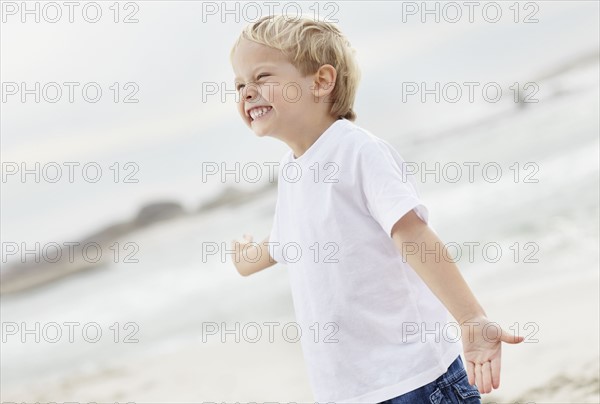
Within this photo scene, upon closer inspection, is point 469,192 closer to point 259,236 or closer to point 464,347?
point 259,236

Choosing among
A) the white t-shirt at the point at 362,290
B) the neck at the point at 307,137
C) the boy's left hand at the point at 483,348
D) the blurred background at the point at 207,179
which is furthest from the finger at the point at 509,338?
the blurred background at the point at 207,179

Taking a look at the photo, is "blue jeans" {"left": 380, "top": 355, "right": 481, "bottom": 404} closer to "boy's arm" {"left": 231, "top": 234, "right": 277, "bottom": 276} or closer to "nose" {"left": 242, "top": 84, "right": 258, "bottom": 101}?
"boy's arm" {"left": 231, "top": 234, "right": 277, "bottom": 276}

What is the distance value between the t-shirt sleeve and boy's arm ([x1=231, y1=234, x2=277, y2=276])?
282mm

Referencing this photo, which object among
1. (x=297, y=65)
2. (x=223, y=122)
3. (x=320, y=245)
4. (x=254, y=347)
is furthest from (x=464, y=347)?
(x=223, y=122)

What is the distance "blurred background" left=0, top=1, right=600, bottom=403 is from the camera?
324cm

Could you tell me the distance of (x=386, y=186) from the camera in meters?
1.01

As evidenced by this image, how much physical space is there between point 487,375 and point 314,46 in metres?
0.53

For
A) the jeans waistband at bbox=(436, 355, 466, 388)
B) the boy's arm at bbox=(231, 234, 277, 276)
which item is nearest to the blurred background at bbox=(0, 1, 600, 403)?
the boy's arm at bbox=(231, 234, 277, 276)

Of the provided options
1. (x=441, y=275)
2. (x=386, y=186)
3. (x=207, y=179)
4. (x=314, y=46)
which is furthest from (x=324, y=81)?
(x=207, y=179)

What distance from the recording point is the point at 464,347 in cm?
98

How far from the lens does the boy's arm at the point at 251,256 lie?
4.23ft

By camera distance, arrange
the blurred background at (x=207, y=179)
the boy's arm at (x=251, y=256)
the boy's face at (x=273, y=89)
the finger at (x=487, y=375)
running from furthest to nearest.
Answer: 1. the blurred background at (x=207, y=179)
2. the boy's arm at (x=251, y=256)
3. the boy's face at (x=273, y=89)
4. the finger at (x=487, y=375)

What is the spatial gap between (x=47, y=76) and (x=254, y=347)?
4524 mm

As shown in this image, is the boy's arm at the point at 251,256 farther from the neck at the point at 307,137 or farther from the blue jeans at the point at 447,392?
the blue jeans at the point at 447,392
